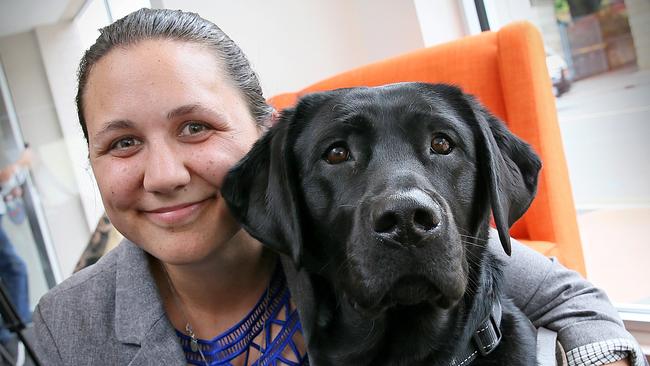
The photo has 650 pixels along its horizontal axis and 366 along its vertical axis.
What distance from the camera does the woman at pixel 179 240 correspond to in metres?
1.14

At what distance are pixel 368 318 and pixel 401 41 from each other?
2036 millimetres

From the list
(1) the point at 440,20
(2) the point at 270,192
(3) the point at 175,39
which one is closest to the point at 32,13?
(1) the point at 440,20

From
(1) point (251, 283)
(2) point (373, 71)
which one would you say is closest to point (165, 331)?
(1) point (251, 283)

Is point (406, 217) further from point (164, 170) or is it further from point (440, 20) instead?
point (440, 20)

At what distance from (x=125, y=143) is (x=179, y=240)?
0.21 m

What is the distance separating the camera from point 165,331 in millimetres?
1234

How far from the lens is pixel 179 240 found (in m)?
1.17

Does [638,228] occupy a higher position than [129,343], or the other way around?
[129,343]

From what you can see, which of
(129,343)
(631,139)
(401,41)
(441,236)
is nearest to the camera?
(441,236)

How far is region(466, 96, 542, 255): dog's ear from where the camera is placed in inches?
41.7

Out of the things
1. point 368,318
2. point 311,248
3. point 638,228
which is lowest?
point 638,228

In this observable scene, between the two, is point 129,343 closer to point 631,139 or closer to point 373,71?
point 373,71

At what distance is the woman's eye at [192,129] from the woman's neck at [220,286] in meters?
0.24

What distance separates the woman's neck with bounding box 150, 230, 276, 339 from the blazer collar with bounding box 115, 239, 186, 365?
6 cm
